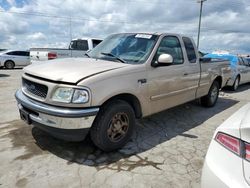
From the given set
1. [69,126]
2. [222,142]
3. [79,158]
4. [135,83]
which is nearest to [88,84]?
[69,126]

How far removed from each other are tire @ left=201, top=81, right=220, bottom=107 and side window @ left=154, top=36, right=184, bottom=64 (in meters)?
2.13

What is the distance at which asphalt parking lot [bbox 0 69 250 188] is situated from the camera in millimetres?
2846

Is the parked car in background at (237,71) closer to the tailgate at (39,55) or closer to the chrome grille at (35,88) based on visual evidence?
the tailgate at (39,55)

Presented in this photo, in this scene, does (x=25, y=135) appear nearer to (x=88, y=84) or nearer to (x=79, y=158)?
(x=79, y=158)

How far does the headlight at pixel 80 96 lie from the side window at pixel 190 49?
A: 9.43ft

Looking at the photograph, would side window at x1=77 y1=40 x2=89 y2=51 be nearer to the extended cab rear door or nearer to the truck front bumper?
the extended cab rear door

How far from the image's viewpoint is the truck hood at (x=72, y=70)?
3.04 m

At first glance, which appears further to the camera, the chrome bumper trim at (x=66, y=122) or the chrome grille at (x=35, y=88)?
the chrome grille at (x=35, y=88)

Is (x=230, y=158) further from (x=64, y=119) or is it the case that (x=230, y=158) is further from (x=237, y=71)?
(x=237, y=71)

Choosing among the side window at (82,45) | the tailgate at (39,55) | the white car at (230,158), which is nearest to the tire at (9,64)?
the tailgate at (39,55)

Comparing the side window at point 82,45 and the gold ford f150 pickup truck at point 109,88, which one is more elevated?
the side window at point 82,45

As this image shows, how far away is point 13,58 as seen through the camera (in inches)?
704

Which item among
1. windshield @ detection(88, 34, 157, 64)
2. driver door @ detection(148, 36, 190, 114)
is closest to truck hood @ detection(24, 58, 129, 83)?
windshield @ detection(88, 34, 157, 64)

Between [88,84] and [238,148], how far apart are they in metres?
1.88
